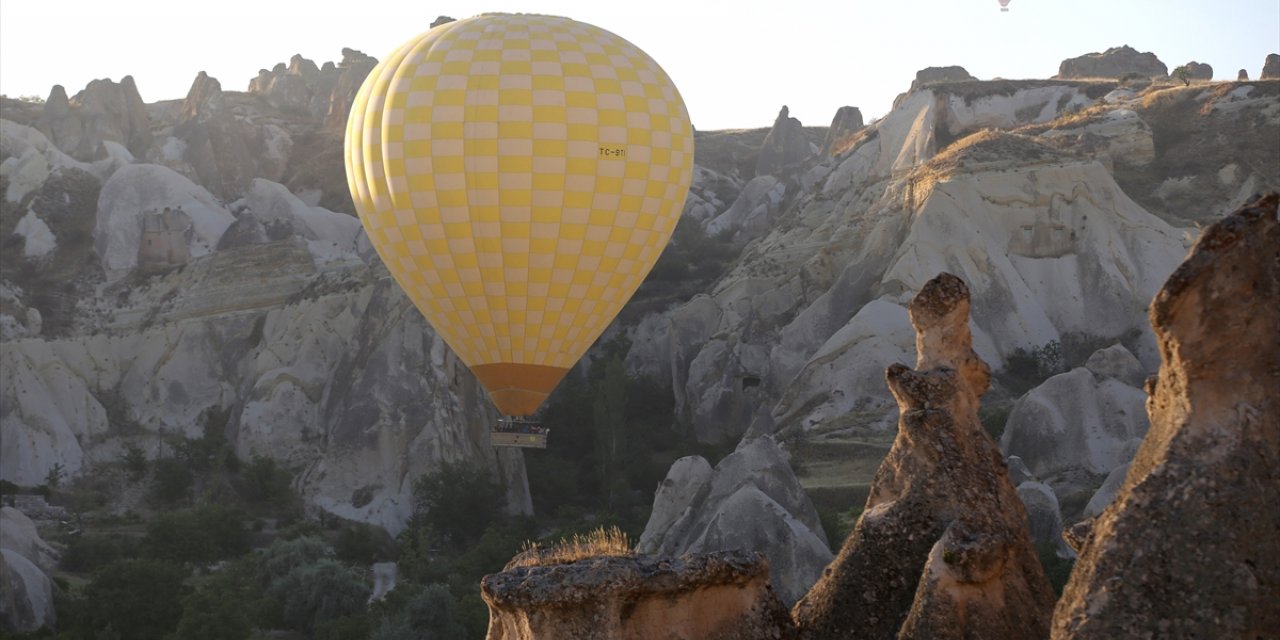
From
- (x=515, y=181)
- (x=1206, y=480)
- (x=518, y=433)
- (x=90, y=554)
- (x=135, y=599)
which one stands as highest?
(x=515, y=181)

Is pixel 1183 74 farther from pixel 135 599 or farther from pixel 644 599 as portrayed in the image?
pixel 644 599

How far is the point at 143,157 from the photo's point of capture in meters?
62.4

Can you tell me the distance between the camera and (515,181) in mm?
20422

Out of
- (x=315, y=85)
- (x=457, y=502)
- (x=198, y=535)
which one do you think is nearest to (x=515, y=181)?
(x=198, y=535)

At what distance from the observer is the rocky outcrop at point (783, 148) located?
226 feet

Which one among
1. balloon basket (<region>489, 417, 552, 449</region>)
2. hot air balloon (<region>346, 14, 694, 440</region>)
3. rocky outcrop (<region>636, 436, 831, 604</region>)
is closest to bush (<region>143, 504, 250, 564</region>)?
rocky outcrop (<region>636, 436, 831, 604</region>)

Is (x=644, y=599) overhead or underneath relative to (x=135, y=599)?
overhead

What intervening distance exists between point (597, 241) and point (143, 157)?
146ft

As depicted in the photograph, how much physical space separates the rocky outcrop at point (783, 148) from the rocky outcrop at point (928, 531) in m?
60.7

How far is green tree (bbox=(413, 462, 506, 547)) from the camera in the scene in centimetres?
3903

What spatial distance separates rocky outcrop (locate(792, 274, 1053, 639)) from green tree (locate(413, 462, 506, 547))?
3088 cm

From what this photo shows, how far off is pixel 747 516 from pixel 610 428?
72.2 feet

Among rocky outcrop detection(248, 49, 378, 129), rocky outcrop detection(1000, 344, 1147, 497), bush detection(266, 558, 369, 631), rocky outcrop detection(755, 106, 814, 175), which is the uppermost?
rocky outcrop detection(248, 49, 378, 129)

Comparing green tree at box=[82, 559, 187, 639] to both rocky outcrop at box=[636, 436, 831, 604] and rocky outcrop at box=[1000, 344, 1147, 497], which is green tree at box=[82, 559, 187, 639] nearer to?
rocky outcrop at box=[636, 436, 831, 604]
